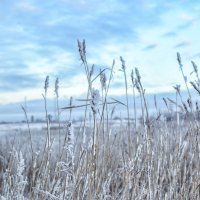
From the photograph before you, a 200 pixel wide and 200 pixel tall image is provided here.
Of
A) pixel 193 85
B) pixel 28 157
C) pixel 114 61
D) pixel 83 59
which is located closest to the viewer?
pixel 83 59

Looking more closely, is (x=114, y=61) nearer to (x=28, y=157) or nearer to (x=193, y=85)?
(x=193, y=85)

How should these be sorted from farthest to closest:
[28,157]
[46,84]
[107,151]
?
[28,157]
[107,151]
[46,84]

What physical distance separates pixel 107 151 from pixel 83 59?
1090 millimetres

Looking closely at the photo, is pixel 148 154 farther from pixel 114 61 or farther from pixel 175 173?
pixel 114 61

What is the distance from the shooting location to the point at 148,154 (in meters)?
2.88


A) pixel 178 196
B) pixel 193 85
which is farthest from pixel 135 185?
pixel 193 85

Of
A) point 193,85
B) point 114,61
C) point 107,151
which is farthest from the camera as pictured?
point 107,151

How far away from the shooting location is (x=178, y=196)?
9.52ft

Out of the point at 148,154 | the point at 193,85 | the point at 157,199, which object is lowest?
the point at 157,199

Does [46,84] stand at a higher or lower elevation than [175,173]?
higher

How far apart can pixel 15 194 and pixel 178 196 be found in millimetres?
1034

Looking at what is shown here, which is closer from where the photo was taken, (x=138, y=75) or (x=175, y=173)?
(x=138, y=75)

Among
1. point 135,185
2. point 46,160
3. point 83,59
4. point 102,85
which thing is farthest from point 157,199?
point 83,59

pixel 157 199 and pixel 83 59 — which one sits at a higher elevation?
pixel 83 59
